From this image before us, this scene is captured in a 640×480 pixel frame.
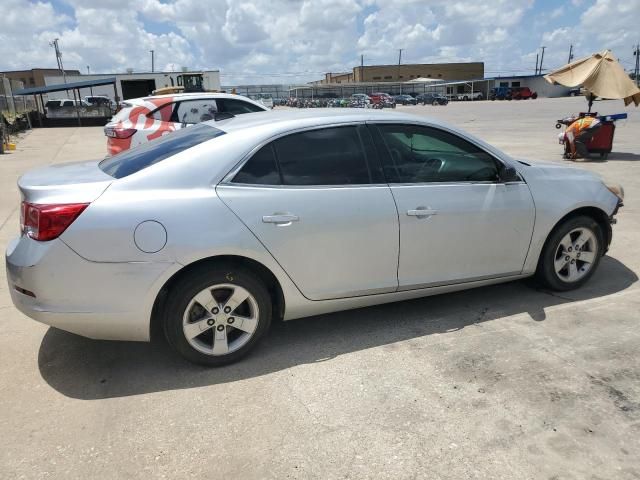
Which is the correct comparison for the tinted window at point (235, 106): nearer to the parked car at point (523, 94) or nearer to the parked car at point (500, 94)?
the parked car at point (523, 94)

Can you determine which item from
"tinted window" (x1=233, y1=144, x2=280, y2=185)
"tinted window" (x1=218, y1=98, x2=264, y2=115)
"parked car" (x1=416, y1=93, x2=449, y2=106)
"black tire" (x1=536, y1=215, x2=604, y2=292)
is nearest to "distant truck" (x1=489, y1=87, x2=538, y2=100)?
"parked car" (x1=416, y1=93, x2=449, y2=106)

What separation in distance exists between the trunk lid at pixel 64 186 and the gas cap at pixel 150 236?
324 millimetres

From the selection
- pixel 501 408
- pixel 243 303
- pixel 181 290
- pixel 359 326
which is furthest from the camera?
pixel 359 326

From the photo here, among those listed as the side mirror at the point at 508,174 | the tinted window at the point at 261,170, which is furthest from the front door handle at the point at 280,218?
the side mirror at the point at 508,174

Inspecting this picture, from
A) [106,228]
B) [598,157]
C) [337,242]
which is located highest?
[106,228]

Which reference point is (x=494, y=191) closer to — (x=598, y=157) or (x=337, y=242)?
(x=337, y=242)

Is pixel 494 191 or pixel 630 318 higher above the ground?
pixel 494 191

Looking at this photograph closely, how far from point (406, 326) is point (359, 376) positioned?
0.81 m

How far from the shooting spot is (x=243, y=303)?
131 inches

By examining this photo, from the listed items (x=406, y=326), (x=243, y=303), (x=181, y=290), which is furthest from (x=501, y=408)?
(x=181, y=290)

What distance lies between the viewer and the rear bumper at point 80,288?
2.91 m

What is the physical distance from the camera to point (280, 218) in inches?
127

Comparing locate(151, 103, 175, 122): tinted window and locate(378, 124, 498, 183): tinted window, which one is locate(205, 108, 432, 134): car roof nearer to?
locate(378, 124, 498, 183): tinted window

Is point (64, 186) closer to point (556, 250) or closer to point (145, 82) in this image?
point (556, 250)
